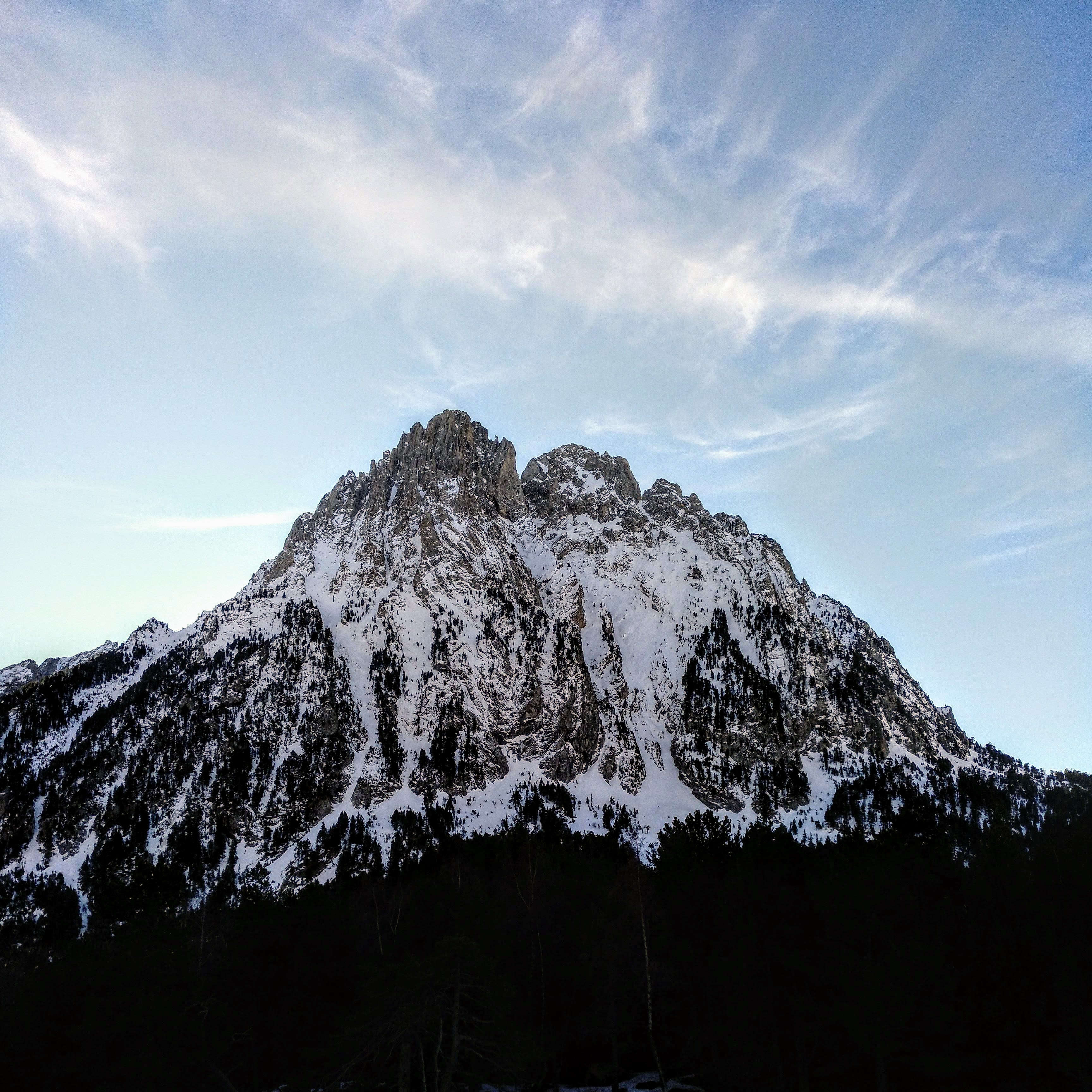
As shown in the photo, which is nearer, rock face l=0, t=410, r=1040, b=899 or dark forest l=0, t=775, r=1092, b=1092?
dark forest l=0, t=775, r=1092, b=1092

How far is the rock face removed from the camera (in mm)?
122062

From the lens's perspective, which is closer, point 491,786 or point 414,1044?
point 414,1044

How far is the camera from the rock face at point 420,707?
122062mm

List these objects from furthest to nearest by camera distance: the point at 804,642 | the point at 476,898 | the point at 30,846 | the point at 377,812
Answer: the point at 804,642, the point at 377,812, the point at 30,846, the point at 476,898

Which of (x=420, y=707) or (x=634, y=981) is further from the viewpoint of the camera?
(x=420, y=707)

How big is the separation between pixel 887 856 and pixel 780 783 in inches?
4739

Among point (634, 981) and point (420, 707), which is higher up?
point (420, 707)

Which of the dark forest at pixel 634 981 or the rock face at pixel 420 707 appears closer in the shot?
the dark forest at pixel 634 981

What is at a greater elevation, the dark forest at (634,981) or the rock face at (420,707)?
the rock face at (420,707)

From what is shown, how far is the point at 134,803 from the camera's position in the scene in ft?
396

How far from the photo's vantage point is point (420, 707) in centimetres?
14550

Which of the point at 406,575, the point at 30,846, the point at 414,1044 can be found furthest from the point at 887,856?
the point at 406,575

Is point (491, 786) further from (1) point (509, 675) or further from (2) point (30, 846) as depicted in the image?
(2) point (30, 846)

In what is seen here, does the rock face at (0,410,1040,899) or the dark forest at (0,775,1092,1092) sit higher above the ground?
the rock face at (0,410,1040,899)
